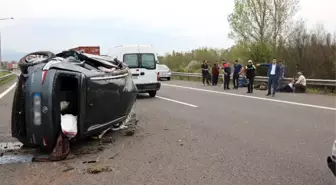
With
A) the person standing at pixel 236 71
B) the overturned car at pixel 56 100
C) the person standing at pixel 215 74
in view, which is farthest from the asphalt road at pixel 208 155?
the person standing at pixel 215 74

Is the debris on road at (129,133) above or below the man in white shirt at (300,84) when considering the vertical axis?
below

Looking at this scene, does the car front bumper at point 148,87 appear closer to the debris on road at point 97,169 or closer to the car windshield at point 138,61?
the car windshield at point 138,61

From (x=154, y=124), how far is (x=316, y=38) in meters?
17.5

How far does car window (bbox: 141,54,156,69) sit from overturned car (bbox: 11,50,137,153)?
9.66m

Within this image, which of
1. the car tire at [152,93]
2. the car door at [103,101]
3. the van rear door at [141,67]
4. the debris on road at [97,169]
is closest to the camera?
the debris on road at [97,169]

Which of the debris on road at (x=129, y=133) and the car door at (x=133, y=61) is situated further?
the car door at (x=133, y=61)

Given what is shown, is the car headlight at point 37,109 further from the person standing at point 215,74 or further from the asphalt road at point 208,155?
the person standing at point 215,74

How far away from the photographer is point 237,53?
36.8 metres

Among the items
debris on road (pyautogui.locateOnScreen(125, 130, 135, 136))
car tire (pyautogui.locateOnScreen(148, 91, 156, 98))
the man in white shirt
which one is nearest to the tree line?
the man in white shirt

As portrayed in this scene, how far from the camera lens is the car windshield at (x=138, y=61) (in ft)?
53.3

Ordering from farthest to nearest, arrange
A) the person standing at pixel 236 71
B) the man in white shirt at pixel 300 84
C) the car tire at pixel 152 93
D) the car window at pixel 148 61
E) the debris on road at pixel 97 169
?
the person standing at pixel 236 71 < the man in white shirt at pixel 300 84 < the car tire at pixel 152 93 < the car window at pixel 148 61 < the debris on road at pixel 97 169

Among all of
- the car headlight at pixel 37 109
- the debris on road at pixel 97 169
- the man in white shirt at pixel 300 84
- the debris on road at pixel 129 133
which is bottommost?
the debris on road at pixel 97 169

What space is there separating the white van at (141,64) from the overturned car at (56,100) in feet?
31.0

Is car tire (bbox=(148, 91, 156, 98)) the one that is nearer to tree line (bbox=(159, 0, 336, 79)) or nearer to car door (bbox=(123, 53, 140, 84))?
car door (bbox=(123, 53, 140, 84))
